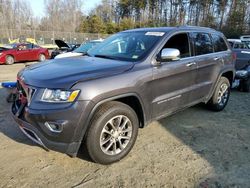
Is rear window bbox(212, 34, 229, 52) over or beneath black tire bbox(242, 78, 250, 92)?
over

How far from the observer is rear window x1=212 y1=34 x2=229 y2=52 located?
217 inches

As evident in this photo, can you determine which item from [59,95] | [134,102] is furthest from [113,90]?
[59,95]

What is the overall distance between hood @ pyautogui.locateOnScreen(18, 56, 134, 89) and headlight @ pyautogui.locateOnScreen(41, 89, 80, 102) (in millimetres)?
58

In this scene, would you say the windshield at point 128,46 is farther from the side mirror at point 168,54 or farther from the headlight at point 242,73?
the headlight at point 242,73

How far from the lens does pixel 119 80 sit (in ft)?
11.2

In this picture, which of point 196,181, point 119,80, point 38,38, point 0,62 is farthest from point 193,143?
point 38,38

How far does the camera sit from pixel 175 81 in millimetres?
4254

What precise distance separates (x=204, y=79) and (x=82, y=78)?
107 inches

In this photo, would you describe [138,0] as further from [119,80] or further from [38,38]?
[119,80]

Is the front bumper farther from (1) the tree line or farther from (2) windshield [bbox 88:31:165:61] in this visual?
(1) the tree line

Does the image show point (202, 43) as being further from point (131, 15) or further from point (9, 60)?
point (131, 15)

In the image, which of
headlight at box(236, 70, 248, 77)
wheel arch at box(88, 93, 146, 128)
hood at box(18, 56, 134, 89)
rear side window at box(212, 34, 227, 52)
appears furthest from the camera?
headlight at box(236, 70, 248, 77)

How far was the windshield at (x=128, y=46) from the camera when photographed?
13.3 feet

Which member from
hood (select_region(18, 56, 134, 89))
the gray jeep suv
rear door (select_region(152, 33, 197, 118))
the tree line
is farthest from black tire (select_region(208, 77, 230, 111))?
the tree line
